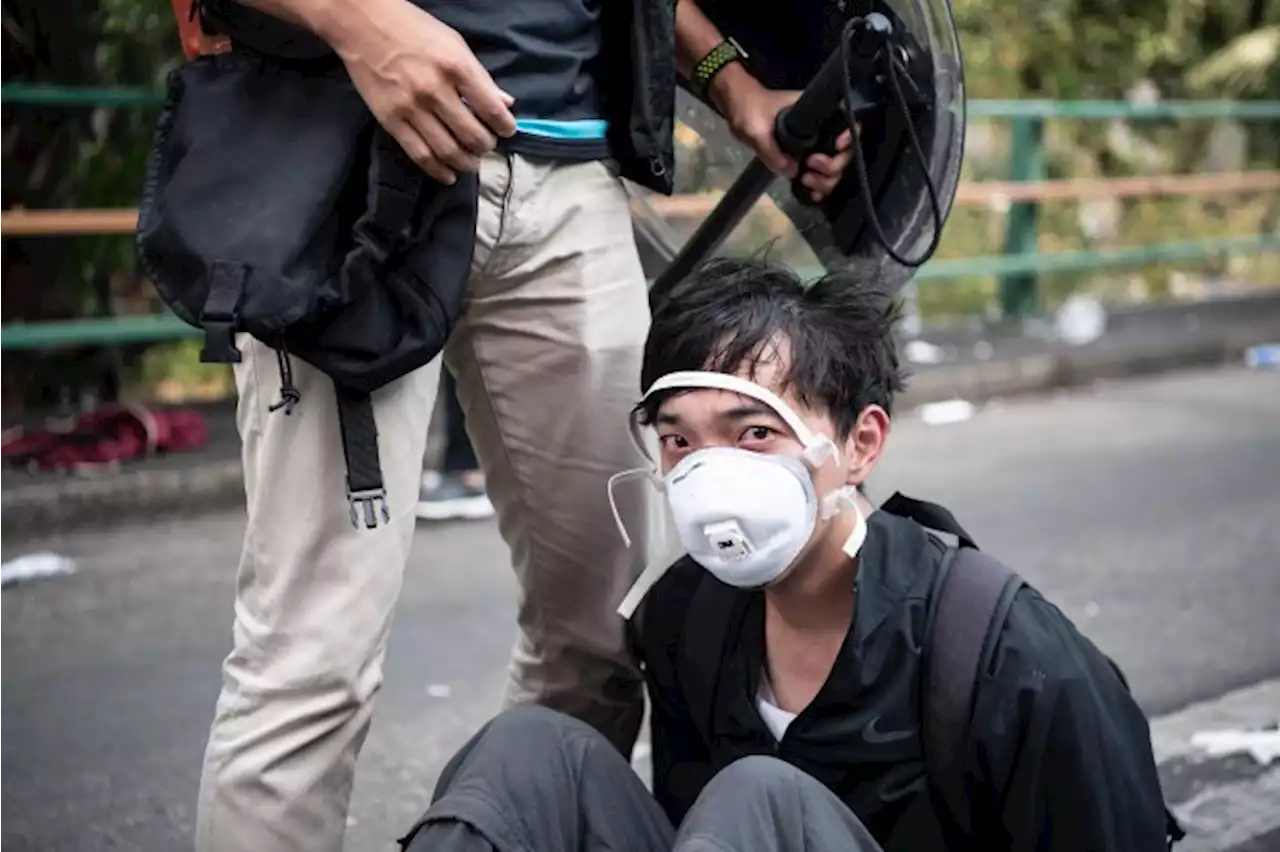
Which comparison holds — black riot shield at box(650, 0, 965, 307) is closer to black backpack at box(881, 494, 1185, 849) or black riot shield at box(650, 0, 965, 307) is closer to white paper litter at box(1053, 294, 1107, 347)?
black backpack at box(881, 494, 1185, 849)

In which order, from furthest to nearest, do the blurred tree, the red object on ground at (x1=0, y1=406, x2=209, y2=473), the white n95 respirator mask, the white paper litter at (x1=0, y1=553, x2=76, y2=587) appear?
the blurred tree < the red object on ground at (x1=0, y1=406, x2=209, y2=473) < the white paper litter at (x1=0, y1=553, x2=76, y2=587) < the white n95 respirator mask

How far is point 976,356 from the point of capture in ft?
27.3

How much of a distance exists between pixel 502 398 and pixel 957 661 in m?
0.65

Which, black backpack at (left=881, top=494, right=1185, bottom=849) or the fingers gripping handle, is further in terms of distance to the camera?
the fingers gripping handle

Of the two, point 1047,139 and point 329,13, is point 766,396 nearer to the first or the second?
point 329,13

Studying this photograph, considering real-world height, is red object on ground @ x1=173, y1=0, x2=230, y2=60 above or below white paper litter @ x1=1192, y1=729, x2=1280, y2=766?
above

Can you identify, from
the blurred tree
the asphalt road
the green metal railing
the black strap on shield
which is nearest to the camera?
the black strap on shield

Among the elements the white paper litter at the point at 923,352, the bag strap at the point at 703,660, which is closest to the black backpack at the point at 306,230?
the bag strap at the point at 703,660

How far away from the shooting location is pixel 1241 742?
3.40 metres

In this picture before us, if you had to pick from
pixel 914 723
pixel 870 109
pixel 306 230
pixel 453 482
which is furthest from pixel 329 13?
pixel 453 482

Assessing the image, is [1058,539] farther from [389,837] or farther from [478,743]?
[478,743]

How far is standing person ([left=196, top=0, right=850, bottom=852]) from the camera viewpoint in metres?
1.89

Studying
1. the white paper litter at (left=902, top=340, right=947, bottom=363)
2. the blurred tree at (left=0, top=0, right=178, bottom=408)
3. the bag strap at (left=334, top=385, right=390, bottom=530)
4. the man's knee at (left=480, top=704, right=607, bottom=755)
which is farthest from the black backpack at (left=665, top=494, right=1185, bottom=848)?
the white paper litter at (left=902, top=340, right=947, bottom=363)

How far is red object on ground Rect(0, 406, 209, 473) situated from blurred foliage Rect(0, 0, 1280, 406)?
2.13ft
